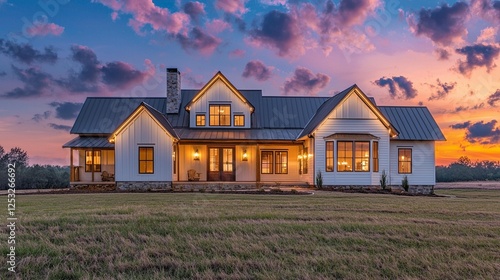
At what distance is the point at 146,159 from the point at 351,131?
12.2 metres

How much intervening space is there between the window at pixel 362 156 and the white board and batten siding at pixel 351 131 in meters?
0.30

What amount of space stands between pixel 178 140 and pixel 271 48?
881 centimetres

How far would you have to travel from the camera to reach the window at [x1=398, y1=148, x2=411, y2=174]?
25750mm

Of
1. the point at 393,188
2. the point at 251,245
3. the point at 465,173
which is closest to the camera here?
the point at 251,245

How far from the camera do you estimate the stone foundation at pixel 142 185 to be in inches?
921

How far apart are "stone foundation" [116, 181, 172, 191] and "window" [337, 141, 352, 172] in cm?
998

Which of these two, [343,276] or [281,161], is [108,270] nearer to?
[343,276]

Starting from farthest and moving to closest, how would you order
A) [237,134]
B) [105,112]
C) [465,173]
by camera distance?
[465,173]
[105,112]
[237,134]

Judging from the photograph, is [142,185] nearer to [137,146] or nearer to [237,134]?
[137,146]

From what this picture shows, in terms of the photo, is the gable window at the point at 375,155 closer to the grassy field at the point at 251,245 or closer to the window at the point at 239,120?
the window at the point at 239,120

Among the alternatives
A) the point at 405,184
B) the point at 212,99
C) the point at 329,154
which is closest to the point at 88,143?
the point at 212,99

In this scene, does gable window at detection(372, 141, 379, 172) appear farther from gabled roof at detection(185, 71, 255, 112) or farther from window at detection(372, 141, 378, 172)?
gabled roof at detection(185, 71, 255, 112)

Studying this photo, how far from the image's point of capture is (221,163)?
86.3 ft

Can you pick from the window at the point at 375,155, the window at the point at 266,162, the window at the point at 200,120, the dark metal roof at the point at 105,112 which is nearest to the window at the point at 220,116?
the window at the point at 200,120
